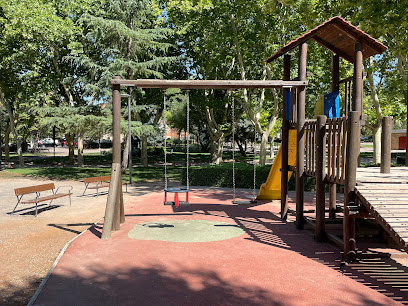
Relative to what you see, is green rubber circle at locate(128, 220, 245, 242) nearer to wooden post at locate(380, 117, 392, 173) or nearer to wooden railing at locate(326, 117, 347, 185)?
wooden railing at locate(326, 117, 347, 185)

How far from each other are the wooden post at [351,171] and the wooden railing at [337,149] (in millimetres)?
274

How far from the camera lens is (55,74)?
24.1 metres

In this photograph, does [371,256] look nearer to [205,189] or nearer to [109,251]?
[109,251]

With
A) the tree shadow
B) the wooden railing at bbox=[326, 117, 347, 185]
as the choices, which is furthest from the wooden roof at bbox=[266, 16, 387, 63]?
the tree shadow

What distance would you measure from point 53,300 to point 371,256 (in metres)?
5.30

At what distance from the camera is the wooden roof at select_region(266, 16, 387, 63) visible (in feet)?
Result: 24.2

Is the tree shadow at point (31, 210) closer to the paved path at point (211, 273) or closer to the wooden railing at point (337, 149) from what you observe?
the paved path at point (211, 273)

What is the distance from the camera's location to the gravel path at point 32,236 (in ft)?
17.9

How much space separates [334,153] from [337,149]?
0.65 ft

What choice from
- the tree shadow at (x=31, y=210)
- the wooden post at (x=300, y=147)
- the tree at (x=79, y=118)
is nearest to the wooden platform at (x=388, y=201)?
the wooden post at (x=300, y=147)

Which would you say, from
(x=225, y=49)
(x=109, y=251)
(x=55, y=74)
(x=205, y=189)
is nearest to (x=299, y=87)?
(x=109, y=251)

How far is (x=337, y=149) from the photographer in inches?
A: 269

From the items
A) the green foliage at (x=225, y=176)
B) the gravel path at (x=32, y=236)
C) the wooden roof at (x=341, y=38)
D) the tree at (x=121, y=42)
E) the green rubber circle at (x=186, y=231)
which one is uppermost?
the tree at (x=121, y=42)

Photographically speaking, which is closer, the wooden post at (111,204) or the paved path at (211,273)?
the paved path at (211,273)
